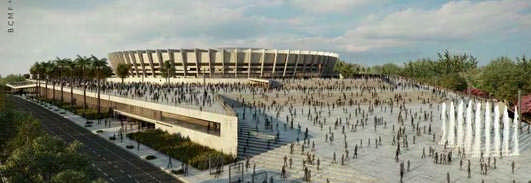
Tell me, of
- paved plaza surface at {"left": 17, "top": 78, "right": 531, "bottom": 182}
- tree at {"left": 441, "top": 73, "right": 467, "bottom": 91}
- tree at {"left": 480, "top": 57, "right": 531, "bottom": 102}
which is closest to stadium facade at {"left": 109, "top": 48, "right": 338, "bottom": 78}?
tree at {"left": 441, "top": 73, "right": 467, "bottom": 91}

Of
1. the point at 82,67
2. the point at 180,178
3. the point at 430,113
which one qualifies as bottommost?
the point at 180,178

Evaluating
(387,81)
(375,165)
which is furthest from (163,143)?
(387,81)

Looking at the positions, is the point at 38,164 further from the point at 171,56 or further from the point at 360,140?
the point at 171,56

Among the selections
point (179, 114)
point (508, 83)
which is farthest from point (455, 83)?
point (179, 114)

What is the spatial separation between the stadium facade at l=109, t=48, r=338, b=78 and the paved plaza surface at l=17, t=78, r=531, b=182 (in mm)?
64729

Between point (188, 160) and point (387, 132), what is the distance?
66.0 ft

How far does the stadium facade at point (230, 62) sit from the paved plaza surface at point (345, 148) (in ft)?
212

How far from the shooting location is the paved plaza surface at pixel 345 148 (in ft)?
90.1

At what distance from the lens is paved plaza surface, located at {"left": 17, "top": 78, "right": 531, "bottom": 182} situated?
2745cm

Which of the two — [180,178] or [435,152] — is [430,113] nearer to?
[435,152]

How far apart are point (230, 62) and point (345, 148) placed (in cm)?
9331

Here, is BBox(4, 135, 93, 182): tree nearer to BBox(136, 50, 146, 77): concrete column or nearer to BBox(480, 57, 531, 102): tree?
BBox(480, 57, 531, 102): tree

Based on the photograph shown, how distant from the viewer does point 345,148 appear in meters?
33.2

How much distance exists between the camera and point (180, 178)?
2959cm
